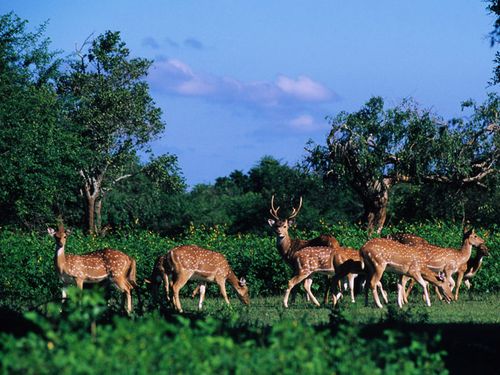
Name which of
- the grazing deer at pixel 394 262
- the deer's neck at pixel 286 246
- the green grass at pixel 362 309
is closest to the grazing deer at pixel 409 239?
the green grass at pixel 362 309

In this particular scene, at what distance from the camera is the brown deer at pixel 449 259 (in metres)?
22.7

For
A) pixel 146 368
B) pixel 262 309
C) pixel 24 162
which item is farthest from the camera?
pixel 24 162

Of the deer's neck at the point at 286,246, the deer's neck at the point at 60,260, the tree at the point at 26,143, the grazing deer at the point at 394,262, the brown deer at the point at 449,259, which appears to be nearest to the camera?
the deer's neck at the point at 60,260

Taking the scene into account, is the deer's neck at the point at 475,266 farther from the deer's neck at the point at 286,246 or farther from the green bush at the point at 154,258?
the deer's neck at the point at 286,246

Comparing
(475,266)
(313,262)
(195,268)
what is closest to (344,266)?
(313,262)

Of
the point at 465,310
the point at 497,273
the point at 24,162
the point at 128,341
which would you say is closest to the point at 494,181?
the point at 497,273

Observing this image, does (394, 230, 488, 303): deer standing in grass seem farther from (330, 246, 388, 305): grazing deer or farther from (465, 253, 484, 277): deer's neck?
(330, 246, 388, 305): grazing deer

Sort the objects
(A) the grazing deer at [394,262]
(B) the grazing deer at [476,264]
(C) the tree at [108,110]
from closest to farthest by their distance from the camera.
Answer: (A) the grazing deer at [394,262] < (B) the grazing deer at [476,264] < (C) the tree at [108,110]

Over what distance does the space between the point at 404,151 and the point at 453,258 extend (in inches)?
541

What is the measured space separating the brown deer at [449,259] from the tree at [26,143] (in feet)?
48.1

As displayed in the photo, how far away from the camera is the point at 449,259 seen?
22969 mm

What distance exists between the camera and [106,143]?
1815 inches

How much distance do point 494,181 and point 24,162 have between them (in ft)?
48.3

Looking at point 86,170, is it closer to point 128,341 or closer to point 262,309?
point 262,309
